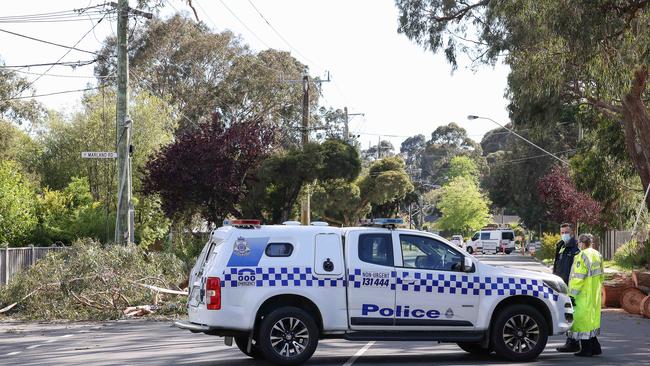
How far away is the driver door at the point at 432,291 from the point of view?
13367mm

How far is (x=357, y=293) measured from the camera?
13203mm

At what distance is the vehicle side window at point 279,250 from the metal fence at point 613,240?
4355 centimetres

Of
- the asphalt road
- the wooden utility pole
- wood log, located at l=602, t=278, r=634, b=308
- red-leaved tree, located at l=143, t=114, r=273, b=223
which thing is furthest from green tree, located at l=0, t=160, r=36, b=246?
wood log, located at l=602, t=278, r=634, b=308

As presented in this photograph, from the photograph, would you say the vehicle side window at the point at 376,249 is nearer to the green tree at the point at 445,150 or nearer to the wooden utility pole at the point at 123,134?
the wooden utility pole at the point at 123,134

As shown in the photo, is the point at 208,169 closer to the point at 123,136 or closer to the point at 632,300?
the point at 123,136

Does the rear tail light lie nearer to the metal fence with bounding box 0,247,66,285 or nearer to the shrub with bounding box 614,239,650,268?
the metal fence with bounding box 0,247,66,285

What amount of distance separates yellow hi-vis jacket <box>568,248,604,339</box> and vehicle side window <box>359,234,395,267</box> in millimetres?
2819

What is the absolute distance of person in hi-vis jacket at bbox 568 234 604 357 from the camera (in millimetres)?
13984

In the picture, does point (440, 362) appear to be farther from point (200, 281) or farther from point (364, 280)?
point (200, 281)

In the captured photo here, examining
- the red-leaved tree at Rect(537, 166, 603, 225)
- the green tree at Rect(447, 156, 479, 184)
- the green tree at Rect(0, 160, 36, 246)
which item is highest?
the green tree at Rect(447, 156, 479, 184)

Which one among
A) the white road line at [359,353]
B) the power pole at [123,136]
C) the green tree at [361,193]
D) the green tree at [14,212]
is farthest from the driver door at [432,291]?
the green tree at [361,193]

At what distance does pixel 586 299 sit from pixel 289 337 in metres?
4.30

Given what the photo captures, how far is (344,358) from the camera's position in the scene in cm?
1407

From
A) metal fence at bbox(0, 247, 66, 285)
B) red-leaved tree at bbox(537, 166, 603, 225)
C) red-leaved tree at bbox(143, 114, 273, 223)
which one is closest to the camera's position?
metal fence at bbox(0, 247, 66, 285)
